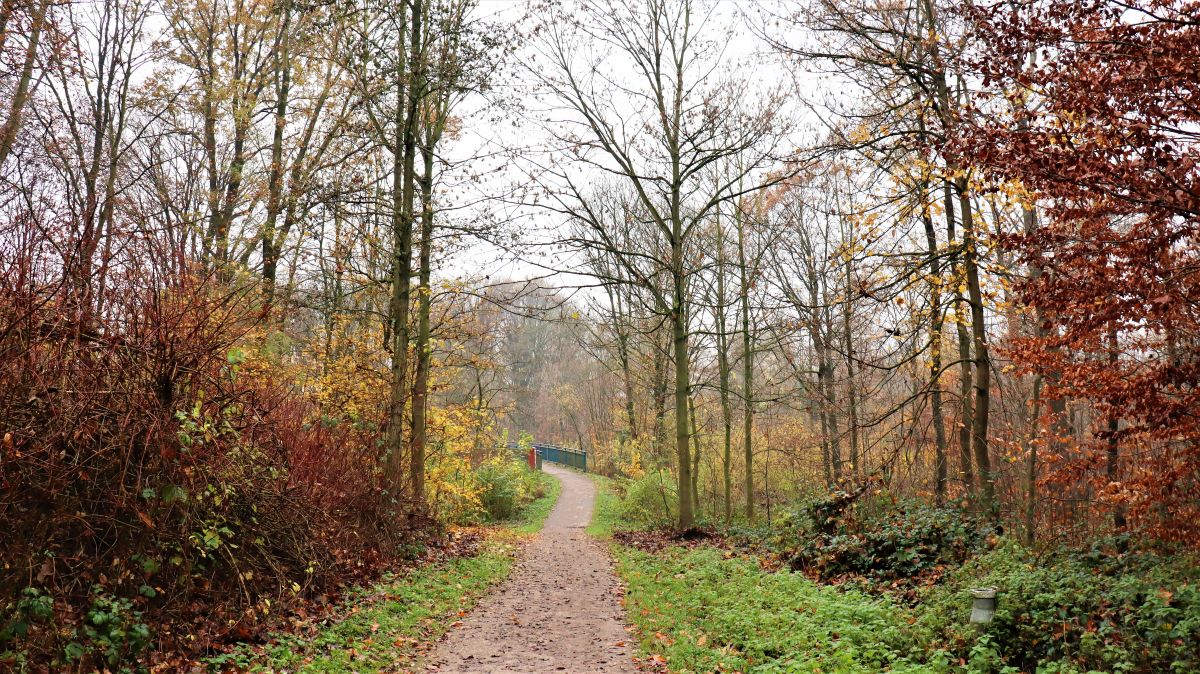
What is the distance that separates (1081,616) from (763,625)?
2.90 meters

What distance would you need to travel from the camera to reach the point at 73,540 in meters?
5.44

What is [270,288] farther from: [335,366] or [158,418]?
[158,418]

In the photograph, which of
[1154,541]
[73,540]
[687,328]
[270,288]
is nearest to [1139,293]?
[1154,541]

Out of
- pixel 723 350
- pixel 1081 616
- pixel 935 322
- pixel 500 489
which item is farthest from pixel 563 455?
pixel 1081 616

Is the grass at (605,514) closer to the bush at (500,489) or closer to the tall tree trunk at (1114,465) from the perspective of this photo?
the bush at (500,489)

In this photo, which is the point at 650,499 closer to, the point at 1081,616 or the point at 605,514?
the point at 605,514

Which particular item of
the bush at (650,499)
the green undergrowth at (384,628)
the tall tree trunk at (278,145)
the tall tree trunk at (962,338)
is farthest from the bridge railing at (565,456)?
the green undergrowth at (384,628)

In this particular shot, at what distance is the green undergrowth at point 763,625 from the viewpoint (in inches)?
241

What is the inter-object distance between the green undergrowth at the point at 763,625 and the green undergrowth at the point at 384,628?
8.03ft

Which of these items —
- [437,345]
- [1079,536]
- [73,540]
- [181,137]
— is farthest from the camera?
[181,137]

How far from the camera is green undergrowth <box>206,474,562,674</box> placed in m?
5.96

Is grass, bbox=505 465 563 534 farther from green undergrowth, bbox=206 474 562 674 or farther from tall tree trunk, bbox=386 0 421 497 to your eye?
green undergrowth, bbox=206 474 562 674

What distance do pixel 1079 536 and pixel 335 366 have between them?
13259 millimetres

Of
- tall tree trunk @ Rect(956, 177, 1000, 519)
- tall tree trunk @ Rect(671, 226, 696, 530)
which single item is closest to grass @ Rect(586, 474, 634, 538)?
tall tree trunk @ Rect(671, 226, 696, 530)
